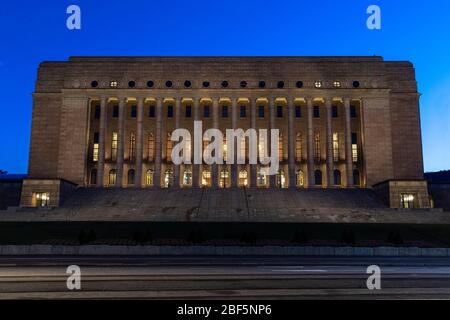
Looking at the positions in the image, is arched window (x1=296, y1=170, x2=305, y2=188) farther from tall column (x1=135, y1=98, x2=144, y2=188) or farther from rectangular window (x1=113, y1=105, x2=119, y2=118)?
rectangular window (x1=113, y1=105, x2=119, y2=118)

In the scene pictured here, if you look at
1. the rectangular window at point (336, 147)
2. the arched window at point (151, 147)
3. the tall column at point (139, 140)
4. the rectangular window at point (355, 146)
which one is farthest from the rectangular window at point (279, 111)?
the tall column at point (139, 140)

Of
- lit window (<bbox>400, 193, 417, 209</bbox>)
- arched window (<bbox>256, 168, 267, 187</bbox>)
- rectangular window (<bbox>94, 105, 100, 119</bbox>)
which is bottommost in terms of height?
lit window (<bbox>400, 193, 417, 209</bbox>)

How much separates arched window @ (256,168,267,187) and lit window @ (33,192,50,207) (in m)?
29.9

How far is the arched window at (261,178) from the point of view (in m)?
63.2

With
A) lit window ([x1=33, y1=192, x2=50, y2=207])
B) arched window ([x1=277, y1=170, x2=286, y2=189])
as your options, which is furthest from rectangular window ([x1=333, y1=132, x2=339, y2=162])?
lit window ([x1=33, y1=192, x2=50, y2=207])

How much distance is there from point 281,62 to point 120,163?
99.3 feet

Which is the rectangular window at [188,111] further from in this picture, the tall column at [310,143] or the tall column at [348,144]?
the tall column at [348,144]

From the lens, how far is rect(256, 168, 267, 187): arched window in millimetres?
63250

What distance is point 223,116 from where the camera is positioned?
2635 inches

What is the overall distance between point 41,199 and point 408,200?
43.8 meters

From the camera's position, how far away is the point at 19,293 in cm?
1050

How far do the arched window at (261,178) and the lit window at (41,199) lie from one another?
29.9 metres

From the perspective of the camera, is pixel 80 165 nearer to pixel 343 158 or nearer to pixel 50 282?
pixel 343 158

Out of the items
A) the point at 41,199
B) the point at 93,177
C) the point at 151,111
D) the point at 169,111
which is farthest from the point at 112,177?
the point at 41,199
